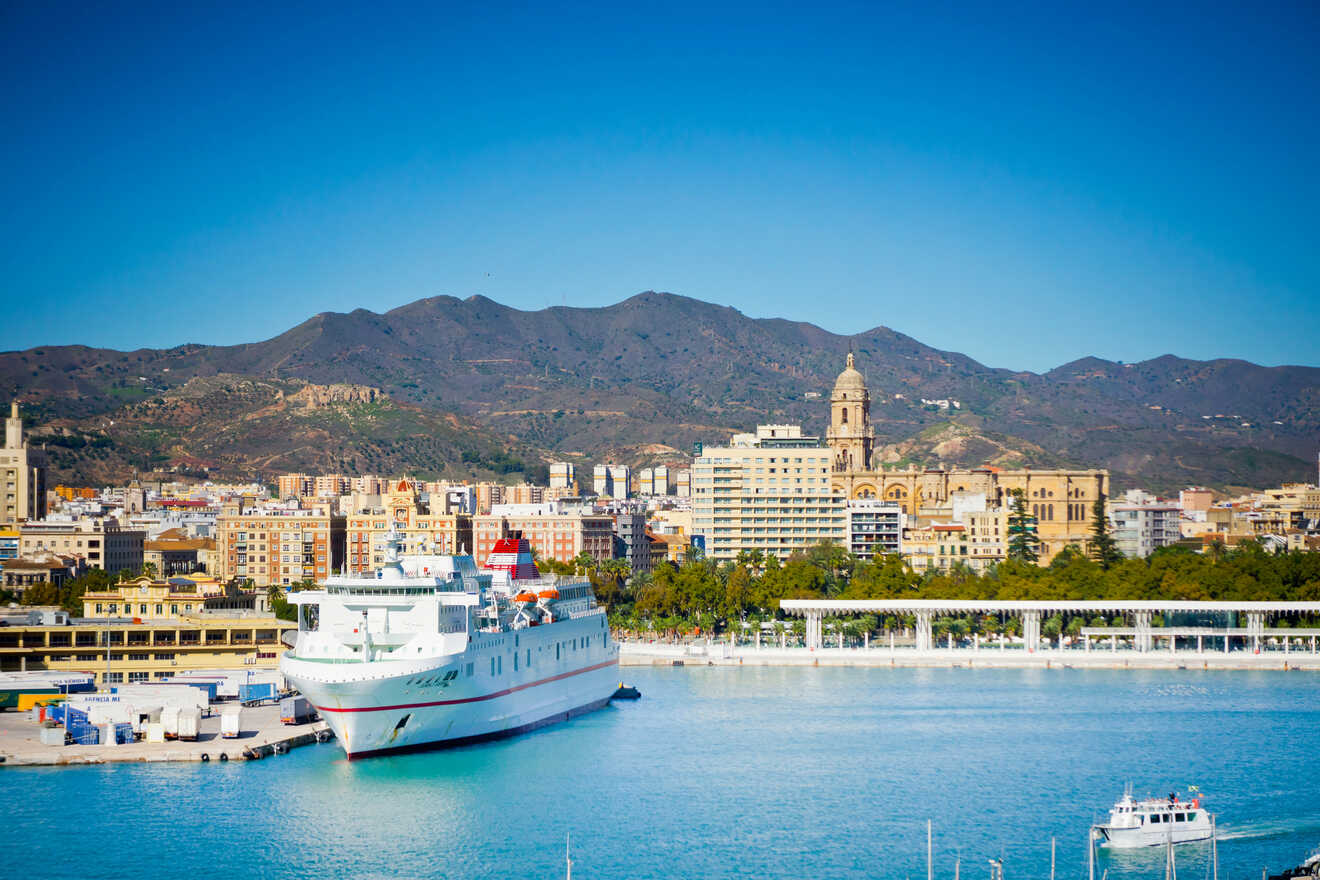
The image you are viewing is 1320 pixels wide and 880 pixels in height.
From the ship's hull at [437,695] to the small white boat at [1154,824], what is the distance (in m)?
17.9

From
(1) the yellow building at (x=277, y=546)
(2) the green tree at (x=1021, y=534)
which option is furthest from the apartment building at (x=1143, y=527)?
(1) the yellow building at (x=277, y=546)

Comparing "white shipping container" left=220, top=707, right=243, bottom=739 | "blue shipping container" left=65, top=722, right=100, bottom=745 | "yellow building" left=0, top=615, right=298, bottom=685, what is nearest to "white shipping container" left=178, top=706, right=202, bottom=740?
"white shipping container" left=220, top=707, right=243, bottom=739

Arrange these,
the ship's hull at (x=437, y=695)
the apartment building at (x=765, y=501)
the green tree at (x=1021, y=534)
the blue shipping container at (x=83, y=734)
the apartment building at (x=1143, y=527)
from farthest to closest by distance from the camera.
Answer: the apartment building at (x=1143, y=527)
the apartment building at (x=765, y=501)
the green tree at (x=1021, y=534)
the blue shipping container at (x=83, y=734)
the ship's hull at (x=437, y=695)

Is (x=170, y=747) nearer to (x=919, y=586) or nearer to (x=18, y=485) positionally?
(x=919, y=586)

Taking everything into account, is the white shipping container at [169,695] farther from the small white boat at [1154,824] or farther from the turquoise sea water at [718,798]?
the small white boat at [1154,824]

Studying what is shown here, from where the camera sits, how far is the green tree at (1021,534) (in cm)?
10094

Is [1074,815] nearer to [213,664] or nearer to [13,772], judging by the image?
[13,772]

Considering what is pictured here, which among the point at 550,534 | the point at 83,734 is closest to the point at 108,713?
the point at 83,734

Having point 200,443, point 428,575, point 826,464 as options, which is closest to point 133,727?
point 428,575

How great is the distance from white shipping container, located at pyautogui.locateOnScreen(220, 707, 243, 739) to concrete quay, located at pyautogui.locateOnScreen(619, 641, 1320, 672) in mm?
25068

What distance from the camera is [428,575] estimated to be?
4625cm

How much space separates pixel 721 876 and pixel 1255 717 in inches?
1048

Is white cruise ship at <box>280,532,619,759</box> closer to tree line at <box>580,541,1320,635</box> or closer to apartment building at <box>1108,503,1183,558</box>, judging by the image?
tree line at <box>580,541,1320,635</box>

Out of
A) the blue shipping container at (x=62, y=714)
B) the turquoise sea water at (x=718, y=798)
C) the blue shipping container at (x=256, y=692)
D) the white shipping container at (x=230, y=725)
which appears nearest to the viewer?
the turquoise sea water at (x=718, y=798)
